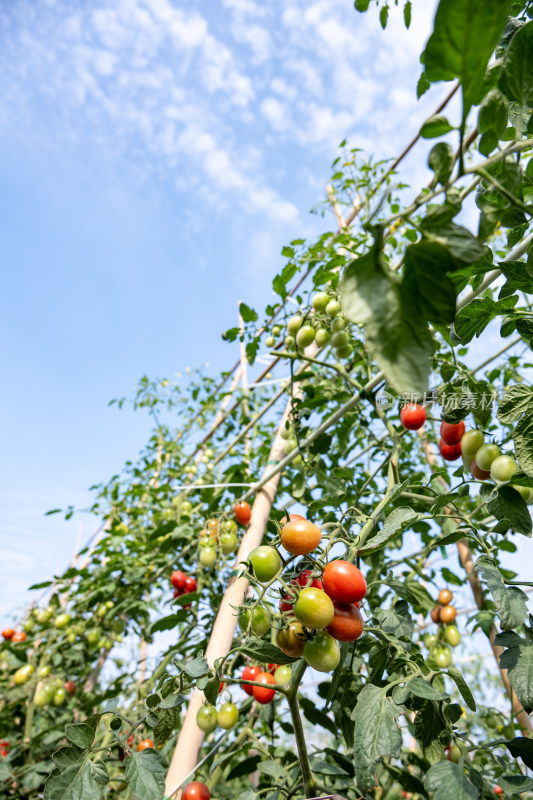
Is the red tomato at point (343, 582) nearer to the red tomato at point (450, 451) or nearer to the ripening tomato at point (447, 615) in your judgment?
the red tomato at point (450, 451)

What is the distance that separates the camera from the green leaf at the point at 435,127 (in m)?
0.41

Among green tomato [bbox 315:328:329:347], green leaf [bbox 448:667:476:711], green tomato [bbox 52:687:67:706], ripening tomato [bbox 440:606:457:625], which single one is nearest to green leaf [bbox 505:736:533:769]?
green leaf [bbox 448:667:476:711]

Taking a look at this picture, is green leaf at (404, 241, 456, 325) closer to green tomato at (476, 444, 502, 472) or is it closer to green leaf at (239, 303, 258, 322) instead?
green tomato at (476, 444, 502, 472)

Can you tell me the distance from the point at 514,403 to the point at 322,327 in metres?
0.75

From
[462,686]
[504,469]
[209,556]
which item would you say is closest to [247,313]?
[209,556]

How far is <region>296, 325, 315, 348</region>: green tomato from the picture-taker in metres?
1.31

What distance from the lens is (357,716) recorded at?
570mm

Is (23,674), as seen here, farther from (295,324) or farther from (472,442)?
(472,442)

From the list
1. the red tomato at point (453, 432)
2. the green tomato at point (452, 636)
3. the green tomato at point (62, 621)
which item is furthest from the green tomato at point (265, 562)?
the green tomato at point (62, 621)

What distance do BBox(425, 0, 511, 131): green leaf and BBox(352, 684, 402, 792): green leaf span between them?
0.59 metres

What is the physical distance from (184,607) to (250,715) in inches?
15.2

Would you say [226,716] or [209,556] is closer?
[226,716]

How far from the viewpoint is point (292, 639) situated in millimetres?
601

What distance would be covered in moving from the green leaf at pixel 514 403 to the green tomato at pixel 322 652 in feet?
1.25
